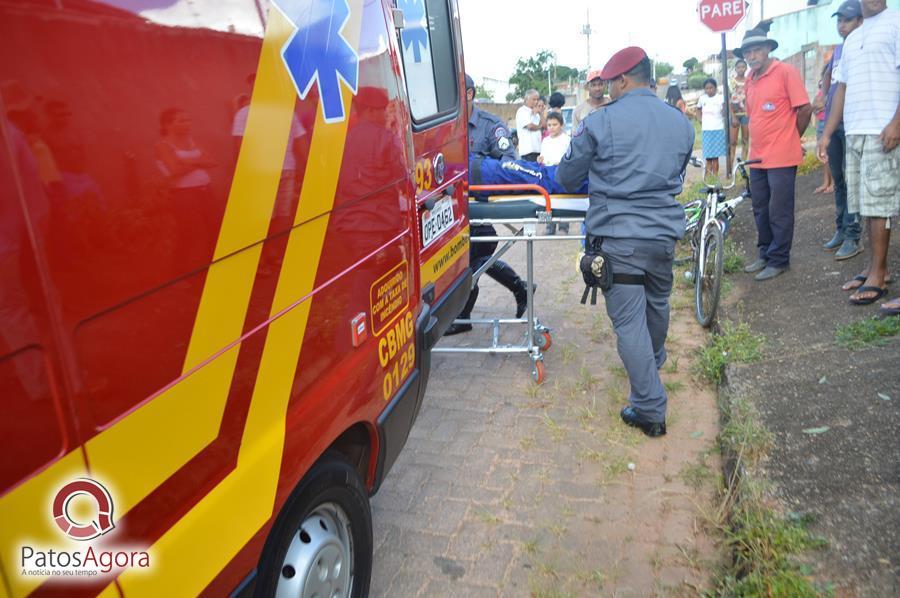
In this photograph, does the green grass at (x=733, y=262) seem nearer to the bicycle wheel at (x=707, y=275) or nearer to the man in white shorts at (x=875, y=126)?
the bicycle wheel at (x=707, y=275)

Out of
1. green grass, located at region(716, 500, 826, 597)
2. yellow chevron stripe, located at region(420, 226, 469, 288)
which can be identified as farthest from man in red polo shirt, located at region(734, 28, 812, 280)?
green grass, located at region(716, 500, 826, 597)

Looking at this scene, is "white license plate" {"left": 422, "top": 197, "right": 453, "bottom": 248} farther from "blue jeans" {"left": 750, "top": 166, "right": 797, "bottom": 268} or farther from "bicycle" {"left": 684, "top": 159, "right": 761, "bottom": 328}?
"blue jeans" {"left": 750, "top": 166, "right": 797, "bottom": 268}

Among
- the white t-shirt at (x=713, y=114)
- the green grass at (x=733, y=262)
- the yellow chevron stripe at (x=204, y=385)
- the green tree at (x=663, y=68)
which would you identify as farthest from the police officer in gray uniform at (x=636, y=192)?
the green tree at (x=663, y=68)

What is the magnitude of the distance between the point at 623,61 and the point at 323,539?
2.62 meters

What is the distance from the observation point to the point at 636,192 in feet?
10.7

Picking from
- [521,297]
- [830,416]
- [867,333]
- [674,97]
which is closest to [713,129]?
[674,97]

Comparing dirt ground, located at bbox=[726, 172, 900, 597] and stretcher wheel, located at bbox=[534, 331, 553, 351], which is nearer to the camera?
dirt ground, located at bbox=[726, 172, 900, 597]

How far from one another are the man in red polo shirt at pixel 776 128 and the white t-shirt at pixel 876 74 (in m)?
0.86

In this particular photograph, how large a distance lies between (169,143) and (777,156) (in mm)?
5003

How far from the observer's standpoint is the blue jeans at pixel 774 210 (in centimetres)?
514

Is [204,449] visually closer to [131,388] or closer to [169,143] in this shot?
[131,388]

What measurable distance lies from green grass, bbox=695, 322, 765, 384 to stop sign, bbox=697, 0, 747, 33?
5655 millimetres

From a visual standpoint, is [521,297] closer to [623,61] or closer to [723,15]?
[623,61]

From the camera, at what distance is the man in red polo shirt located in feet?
16.6
